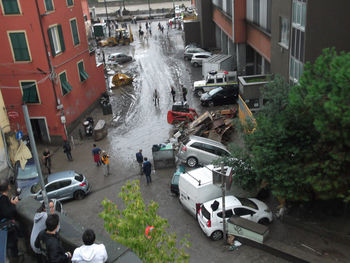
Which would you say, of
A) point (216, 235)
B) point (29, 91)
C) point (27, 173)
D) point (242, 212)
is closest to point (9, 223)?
point (216, 235)

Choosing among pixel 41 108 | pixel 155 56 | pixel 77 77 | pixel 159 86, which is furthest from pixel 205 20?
pixel 41 108

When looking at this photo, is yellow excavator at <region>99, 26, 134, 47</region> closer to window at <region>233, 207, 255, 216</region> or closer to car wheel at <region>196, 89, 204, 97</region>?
car wheel at <region>196, 89, 204, 97</region>

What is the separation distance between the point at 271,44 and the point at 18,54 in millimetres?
15215

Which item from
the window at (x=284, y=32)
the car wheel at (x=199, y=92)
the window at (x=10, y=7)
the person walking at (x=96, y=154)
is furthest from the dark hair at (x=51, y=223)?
the car wheel at (x=199, y=92)

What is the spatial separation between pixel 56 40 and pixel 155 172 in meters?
11.1

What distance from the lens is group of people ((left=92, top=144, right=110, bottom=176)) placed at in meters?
19.7

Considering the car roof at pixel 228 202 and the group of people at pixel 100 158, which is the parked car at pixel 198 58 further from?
the car roof at pixel 228 202

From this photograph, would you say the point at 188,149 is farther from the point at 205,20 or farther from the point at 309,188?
the point at 205,20

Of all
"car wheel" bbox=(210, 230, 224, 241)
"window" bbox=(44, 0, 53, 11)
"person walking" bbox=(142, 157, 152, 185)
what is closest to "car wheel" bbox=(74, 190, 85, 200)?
"person walking" bbox=(142, 157, 152, 185)

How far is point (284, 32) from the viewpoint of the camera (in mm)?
20453

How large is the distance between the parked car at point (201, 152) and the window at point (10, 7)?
12.4 meters

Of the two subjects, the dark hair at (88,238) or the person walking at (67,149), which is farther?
the person walking at (67,149)

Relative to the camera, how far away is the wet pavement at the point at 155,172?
44.4 feet

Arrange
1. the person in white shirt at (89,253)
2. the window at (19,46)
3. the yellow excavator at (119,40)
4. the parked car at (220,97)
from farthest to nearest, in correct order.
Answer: the yellow excavator at (119,40) < the parked car at (220,97) < the window at (19,46) < the person in white shirt at (89,253)
